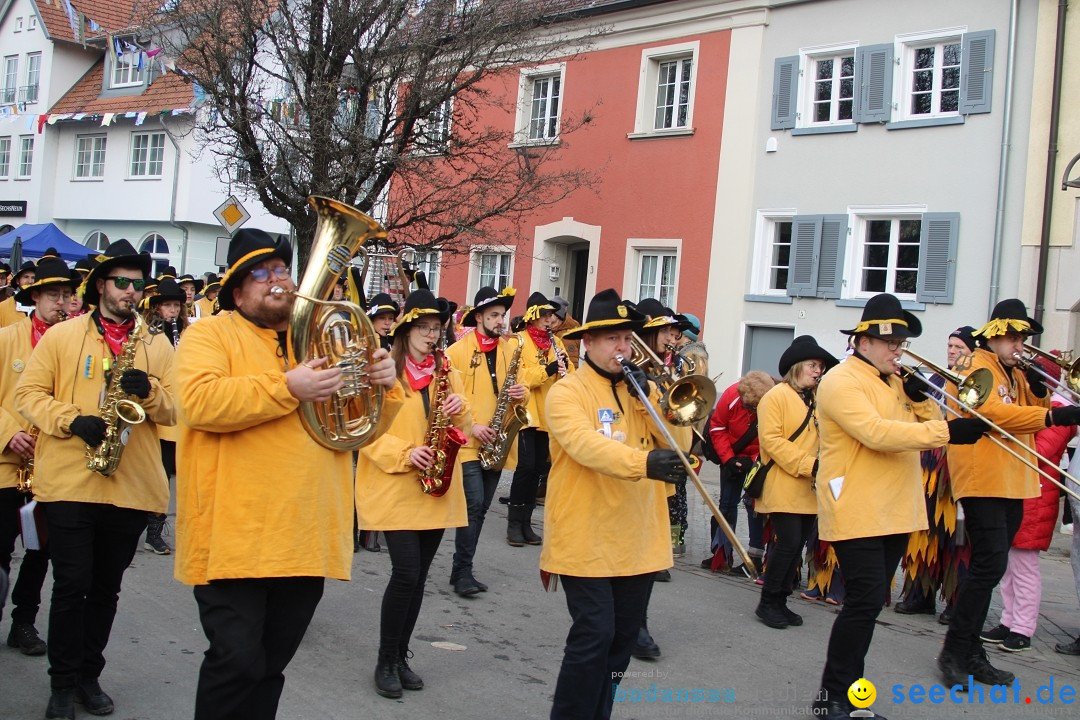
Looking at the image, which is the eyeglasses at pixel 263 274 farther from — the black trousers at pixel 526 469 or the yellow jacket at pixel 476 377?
the black trousers at pixel 526 469

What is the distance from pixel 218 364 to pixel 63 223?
35.8m

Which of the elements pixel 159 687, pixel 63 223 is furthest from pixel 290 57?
pixel 63 223

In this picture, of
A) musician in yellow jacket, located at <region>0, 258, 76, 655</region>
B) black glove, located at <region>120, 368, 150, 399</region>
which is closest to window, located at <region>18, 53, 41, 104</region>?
musician in yellow jacket, located at <region>0, 258, 76, 655</region>

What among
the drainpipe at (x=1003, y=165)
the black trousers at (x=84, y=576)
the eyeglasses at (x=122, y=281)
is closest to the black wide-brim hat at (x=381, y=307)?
the eyeglasses at (x=122, y=281)

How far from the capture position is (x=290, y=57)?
50.7ft

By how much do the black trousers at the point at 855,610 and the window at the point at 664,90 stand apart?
14.8 m

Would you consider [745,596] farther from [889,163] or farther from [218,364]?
[889,163]

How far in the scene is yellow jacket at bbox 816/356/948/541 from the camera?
511 cm

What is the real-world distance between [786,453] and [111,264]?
451cm

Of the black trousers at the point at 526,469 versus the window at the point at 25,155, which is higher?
the window at the point at 25,155

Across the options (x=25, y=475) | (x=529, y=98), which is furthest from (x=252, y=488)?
(x=529, y=98)

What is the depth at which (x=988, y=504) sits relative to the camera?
612 centimetres

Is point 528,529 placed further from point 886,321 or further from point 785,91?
point 785,91

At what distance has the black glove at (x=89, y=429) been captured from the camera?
483 cm
